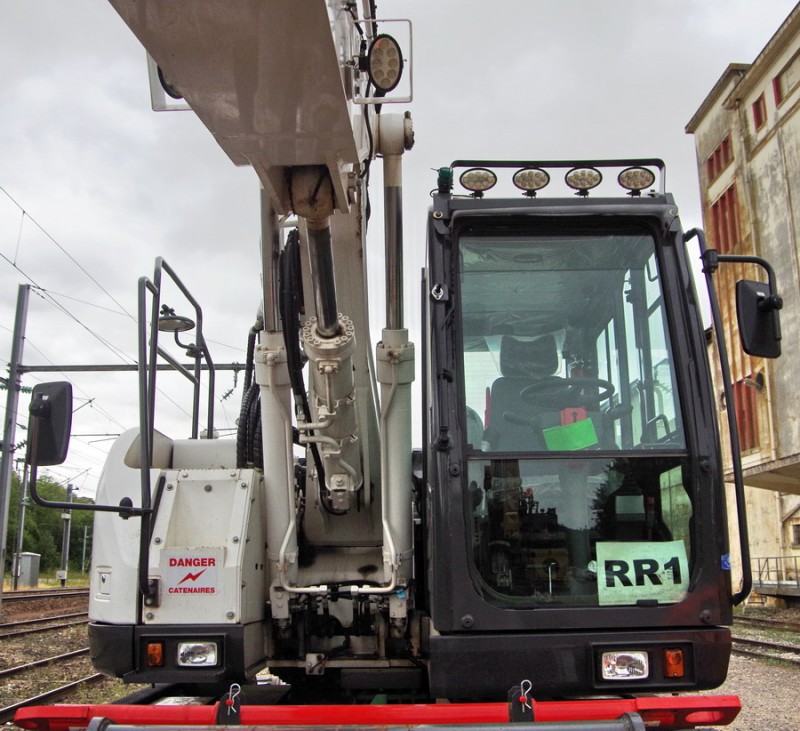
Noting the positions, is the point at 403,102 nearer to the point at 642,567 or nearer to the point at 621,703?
the point at 642,567

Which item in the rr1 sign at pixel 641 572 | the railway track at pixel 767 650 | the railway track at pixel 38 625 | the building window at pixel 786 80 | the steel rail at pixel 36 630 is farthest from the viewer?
the building window at pixel 786 80

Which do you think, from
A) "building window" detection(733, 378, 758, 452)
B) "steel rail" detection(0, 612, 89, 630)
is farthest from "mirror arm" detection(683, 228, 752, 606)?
"building window" detection(733, 378, 758, 452)

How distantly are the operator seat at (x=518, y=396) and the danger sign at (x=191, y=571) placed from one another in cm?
133

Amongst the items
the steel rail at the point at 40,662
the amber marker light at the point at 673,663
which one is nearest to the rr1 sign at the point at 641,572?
the amber marker light at the point at 673,663

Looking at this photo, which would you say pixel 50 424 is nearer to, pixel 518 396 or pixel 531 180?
pixel 518 396

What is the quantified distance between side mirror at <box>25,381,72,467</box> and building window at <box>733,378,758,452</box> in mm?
26426

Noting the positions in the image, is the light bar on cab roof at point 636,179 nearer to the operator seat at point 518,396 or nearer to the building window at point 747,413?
the operator seat at point 518,396

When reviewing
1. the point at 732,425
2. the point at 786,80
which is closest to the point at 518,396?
the point at 732,425

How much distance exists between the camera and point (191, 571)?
3.61m

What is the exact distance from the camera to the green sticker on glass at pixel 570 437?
11.5 feet

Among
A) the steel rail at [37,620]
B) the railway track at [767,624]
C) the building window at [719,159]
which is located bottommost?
the railway track at [767,624]

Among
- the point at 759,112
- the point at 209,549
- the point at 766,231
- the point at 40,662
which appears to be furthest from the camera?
the point at 759,112

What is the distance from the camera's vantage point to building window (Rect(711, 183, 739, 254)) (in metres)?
28.5

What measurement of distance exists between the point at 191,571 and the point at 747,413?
27.3 m
